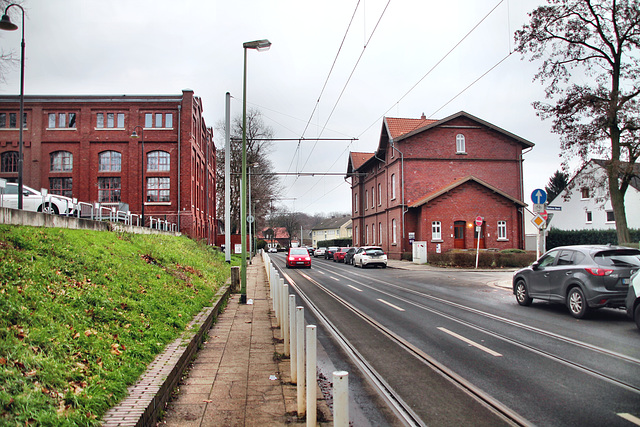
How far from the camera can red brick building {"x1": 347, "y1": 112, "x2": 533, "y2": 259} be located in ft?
119

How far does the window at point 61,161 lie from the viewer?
37250 millimetres

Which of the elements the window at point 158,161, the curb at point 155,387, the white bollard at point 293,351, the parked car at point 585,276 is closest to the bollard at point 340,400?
the curb at point 155,387

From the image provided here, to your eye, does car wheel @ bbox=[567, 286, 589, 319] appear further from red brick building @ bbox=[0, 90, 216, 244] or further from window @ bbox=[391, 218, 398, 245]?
red brick building @ bbox=[0, 90, 216, 244]

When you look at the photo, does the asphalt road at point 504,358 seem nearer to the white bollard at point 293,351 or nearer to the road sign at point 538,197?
the white bollard at point 293,351

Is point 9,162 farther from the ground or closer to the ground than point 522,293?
farther from the ground

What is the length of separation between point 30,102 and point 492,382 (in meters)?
41.6

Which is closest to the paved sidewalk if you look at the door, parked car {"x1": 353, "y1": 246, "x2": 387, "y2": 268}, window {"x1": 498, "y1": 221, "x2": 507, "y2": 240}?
parked car {"x1": 353, "y1": 246, "x2": 387, "y2": 268}

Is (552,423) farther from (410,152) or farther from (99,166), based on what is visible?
(99,166)

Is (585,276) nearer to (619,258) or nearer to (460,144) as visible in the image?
(619,258)

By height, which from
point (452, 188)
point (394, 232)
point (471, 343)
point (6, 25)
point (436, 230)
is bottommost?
point (471, 343)

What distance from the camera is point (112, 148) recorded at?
3762cm

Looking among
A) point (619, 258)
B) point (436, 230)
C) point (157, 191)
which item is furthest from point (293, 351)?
point (157, 191)

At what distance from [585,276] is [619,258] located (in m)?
0.87

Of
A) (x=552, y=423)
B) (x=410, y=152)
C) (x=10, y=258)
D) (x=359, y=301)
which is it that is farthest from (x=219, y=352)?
(x=410, y=152)
